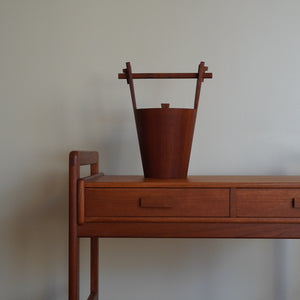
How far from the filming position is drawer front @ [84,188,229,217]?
1.24 m

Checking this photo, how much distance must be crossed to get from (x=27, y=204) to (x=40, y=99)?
454 mm

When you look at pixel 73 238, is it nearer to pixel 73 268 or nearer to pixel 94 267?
pixel 73 268

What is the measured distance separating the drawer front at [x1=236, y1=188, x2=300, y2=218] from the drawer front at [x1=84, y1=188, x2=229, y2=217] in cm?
6

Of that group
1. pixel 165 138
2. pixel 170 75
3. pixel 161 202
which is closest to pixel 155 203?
pixel 161 202

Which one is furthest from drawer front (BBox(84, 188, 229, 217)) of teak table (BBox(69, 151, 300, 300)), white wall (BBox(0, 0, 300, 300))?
white wall (BBox(0, 0, 300, 300))

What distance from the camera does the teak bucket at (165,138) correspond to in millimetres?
1388

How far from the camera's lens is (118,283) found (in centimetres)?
176

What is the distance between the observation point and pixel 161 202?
1238mm

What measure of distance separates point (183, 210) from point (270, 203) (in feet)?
0.85

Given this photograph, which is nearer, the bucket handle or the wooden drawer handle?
the wooden drawer handle

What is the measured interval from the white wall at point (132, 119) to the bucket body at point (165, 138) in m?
0.34

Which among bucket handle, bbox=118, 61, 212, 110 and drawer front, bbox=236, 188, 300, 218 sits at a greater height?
bucket handle, bbox=118, 61, 212, 110

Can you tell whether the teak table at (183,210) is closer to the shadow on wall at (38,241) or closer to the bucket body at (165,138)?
the bucket body at (165,138)

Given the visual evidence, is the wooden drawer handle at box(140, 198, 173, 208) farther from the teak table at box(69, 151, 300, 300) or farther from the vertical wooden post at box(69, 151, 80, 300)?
the vertical wooden post at box(69, 151, 80, 300)
